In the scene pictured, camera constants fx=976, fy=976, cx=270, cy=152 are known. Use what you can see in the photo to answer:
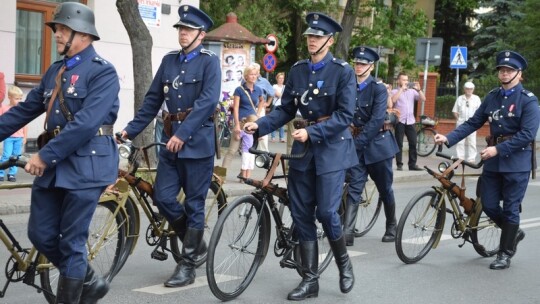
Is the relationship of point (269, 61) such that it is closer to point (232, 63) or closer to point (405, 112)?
point (232, 63)

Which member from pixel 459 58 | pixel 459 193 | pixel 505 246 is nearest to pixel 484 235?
pixel 505 246

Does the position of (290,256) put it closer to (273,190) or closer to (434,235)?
(273,190)

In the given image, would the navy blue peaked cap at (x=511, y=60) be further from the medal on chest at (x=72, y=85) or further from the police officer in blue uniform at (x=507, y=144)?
the medal on chest at (x=72, y=85)

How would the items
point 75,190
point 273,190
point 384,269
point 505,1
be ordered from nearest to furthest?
point 75,190 → point 273,190 → point 384,269 → point 505,1

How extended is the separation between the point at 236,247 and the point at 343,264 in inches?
33.2

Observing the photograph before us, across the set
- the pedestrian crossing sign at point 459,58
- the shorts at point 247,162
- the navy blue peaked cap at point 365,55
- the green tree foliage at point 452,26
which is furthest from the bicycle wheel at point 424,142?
the green tree foliage at point 452,26

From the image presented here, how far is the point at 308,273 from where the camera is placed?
7.16 metres

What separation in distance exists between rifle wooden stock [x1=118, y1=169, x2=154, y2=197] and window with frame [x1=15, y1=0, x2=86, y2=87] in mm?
10237

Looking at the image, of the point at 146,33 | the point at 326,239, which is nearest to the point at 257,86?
the point at 146,33

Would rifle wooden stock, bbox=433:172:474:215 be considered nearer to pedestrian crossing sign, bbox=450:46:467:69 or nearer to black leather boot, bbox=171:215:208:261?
black leather boot, bbox=171:215:208:261

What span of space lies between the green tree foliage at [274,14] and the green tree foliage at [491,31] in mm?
9435

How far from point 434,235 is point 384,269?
76cm

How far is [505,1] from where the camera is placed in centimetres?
4206

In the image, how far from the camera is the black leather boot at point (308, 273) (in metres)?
7.14
